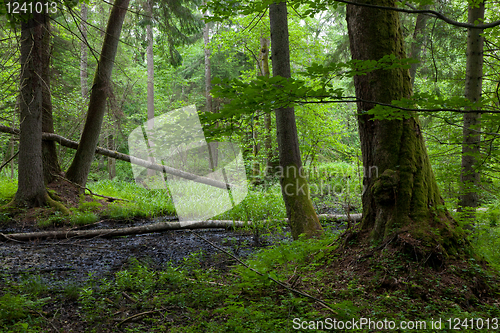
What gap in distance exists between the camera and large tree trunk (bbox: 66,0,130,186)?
8016 mm

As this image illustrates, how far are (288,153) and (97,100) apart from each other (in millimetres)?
5930

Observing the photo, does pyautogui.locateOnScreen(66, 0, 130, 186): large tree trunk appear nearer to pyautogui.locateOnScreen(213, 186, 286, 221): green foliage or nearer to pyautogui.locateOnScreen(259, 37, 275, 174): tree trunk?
pyautogui.locateOnScreen(213, 186, 286, 221): green foliage

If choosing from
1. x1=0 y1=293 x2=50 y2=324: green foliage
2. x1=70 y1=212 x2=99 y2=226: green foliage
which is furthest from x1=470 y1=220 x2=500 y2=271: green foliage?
x1=70 y1=212 x2=99 y2=226: green foliage

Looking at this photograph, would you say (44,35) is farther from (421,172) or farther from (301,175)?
(421,172)

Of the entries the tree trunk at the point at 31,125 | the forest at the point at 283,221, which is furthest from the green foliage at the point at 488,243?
the tree trunk at the point at 31,125

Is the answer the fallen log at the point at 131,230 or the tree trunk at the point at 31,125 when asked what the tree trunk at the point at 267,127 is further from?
the tree trunk at the point at 31,125

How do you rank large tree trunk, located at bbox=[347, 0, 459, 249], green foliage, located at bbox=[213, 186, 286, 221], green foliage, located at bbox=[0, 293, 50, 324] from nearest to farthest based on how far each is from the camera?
green foliage, located at bbox=[0, 293, 50, 324], large tree trunk, located at bbox=[347, 0, 459, 249], green foliage, located at bbox=[213, 186, 286, 221]

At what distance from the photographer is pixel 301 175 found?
16.8 feet

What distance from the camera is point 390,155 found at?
3.25 m

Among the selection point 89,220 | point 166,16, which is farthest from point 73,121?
point 166,16

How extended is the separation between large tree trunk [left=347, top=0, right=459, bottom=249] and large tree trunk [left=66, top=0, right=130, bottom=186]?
22.2ft

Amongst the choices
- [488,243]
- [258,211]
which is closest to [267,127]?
[258,211]

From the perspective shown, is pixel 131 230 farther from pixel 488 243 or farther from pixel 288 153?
pixel 488 243

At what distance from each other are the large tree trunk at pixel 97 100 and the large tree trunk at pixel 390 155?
677 cm
